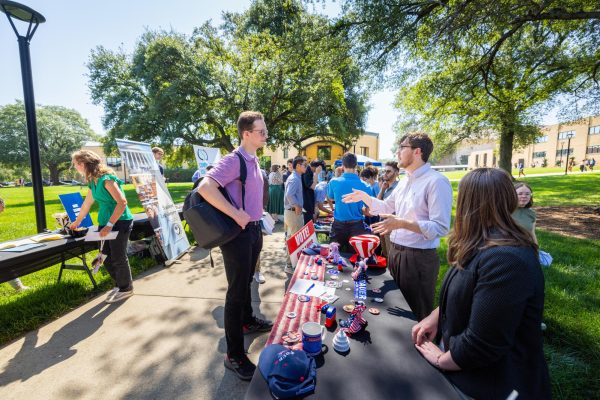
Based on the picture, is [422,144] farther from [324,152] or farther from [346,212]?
[324,152]

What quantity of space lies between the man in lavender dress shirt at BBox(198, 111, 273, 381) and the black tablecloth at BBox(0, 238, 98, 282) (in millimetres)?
2826

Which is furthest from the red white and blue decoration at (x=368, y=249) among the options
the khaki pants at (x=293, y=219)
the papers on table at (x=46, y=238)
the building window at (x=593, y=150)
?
the building window at (x=593, y=150)

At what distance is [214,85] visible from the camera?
642 inches

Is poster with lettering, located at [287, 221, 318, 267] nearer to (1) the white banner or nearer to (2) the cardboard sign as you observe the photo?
(2) the cardboard sign

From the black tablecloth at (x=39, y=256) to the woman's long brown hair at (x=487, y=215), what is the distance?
4.48 m

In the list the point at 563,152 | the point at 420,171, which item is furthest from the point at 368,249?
the point at 563,152

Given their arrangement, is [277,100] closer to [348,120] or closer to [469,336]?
[348,120]

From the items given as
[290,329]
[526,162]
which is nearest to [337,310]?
[290,329]

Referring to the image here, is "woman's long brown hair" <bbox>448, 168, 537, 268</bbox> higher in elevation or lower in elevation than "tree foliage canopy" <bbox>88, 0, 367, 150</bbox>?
lower

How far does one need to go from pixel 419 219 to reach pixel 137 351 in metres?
3.16

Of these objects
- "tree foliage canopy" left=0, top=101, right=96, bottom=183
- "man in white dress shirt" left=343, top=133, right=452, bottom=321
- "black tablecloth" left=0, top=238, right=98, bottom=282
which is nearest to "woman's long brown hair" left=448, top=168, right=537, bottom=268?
"man in white dress shirt" left=343, top=133, right=452, bottom=321

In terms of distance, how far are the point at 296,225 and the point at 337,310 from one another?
341 cm

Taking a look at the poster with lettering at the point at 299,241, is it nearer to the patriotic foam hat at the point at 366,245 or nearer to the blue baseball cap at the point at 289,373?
the patriotic foam hat at the point at 366,245

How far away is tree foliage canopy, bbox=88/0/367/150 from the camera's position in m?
15.5
